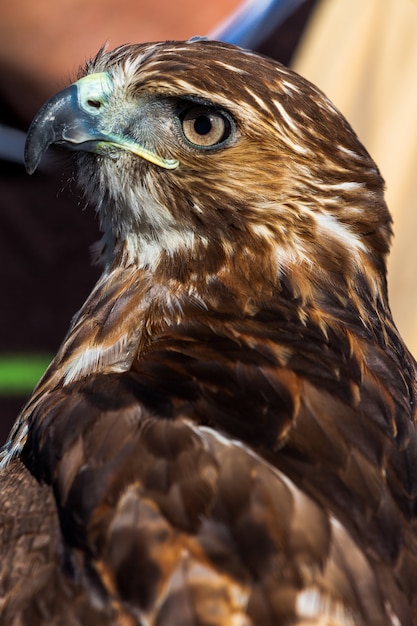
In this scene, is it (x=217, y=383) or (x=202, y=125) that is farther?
(x=202, y=125)

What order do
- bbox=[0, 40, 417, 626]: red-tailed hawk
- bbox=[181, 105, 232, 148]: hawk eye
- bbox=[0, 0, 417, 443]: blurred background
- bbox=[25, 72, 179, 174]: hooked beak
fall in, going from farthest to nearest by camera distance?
bbox=[0, 0, 417, 443]: blurred background, bbox=[25, 72, 179, 174]: hooked beak, bbox=[181, 105, 232, 148]: hawk eye, bbox=[0, 40, 417, 626]: red-tailed hawk

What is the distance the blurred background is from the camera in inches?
113

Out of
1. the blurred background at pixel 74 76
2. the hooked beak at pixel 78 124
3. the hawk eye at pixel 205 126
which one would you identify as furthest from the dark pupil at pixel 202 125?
the blurred background at pixel 74 76

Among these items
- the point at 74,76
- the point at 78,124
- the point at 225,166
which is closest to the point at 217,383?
the point at 225,166

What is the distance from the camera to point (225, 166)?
1985 millimetres

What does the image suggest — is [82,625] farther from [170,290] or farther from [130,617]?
[170,290]

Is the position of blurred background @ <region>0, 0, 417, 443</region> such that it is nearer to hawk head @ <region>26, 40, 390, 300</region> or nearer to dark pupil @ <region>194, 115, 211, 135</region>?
hawk head @ <region>26, 40, 390, 300</region>

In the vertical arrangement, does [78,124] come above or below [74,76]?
below

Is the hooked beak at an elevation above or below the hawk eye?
below

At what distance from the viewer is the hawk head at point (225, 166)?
195 centimetres

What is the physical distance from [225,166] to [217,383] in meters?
0.51

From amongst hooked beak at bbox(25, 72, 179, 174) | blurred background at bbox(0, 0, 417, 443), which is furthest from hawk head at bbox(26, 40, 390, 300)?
A: blurred background at bbox(0, 0, 417, 443)

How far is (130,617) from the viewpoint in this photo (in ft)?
4.78

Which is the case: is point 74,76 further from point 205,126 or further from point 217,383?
point 217,383
